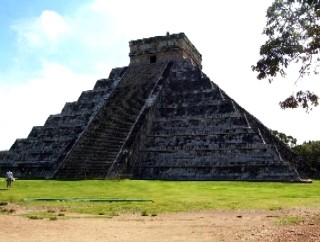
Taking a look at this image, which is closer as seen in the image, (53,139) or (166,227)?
(166,227)

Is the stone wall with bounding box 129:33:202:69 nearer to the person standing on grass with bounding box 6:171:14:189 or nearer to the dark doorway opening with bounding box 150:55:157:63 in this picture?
the dark doorway opening with bounding box 150:55:157:63

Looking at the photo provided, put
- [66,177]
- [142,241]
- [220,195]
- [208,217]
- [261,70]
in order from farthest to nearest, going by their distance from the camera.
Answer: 1. [66,177]
2. [220,195]
3. [208,217]
4. [261,70]
5. [142,241]

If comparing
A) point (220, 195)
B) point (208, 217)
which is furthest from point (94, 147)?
point (208, 217)

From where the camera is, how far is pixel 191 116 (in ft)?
88.0

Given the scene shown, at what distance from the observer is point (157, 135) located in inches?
1048

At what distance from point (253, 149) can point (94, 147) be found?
944 cm

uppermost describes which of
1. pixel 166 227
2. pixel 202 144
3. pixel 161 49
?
pixel 161 49

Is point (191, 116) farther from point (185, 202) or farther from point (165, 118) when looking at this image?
point (185, 202)

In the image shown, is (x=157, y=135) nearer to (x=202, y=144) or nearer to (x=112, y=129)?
(x=112, y=129)

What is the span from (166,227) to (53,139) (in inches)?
813

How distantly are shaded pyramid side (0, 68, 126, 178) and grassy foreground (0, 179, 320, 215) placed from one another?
5.68 meters

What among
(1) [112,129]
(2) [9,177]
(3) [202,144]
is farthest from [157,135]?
(2) [9,177]

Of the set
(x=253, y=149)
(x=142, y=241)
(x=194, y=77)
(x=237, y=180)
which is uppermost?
(x=194, y=77)

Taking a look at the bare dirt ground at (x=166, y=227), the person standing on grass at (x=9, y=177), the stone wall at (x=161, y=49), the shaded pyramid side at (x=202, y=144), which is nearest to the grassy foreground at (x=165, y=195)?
the person standing on grass at (x=9, y=177)
